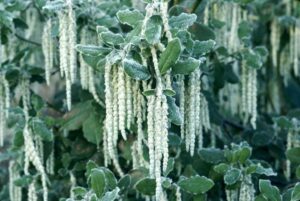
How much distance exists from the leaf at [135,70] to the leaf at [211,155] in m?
0.68

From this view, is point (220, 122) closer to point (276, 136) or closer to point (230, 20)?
point (276, 136)

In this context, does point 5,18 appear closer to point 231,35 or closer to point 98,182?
point 98,182

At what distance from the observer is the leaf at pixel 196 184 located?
2336mm

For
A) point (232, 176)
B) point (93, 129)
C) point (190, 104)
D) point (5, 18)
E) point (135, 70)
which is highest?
point (5, 18)

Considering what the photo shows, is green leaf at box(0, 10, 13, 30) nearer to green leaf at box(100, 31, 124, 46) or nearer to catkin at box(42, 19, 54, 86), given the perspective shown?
catkin at box(42, 19, 54, 86)

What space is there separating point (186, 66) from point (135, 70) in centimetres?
16

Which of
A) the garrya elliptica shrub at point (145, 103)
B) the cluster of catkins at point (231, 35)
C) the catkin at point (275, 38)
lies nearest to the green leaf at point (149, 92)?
the garrya elliptica shrub at point (145, 103)

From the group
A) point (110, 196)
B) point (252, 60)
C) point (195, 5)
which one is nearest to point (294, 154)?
point (252, 60)

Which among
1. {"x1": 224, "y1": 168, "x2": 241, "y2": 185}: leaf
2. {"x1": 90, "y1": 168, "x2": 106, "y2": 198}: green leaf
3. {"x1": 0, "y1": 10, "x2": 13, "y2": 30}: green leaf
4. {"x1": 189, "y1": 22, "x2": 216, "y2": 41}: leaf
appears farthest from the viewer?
{"x1": 189, "y1": 22, "x2": 216, "y2": 41}: leaf

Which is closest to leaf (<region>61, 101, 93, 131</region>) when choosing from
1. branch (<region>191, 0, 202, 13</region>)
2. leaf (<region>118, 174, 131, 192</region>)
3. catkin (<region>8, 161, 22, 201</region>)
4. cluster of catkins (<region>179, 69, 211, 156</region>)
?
catkin (<region>8, 161, 22, 201</region>)

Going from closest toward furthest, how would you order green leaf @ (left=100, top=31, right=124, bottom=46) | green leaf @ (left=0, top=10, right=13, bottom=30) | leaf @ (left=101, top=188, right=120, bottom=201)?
green leaf @ (left=100, top=31, right=124, bottom=46) < leaf @ (left=101, top=188, right=120, bottom=201) < green leaf @ (left=0, top=10, right=13, bottom=30)

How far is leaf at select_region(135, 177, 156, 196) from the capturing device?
94.2 inches

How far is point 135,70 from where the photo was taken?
6.58 feet

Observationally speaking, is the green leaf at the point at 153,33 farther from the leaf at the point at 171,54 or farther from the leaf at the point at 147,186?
the leaf at the point at 147,186
